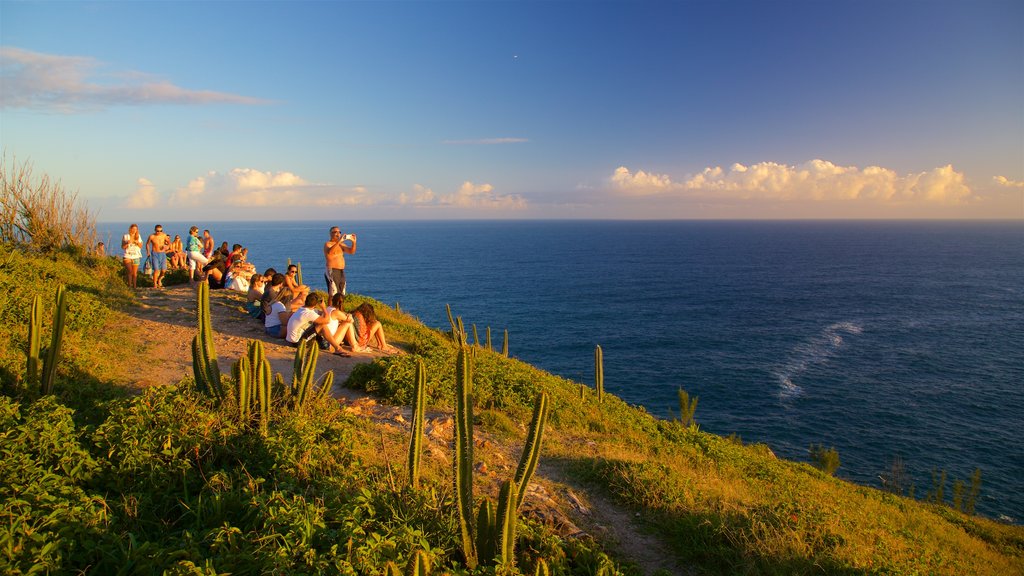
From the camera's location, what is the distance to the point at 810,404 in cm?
3195

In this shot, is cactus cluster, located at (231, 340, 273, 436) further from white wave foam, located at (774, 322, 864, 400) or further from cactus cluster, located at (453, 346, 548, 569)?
white wave foam, located at (774, 322, 864, 400)

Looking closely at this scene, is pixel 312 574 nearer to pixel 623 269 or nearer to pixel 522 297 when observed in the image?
pixel 522 297

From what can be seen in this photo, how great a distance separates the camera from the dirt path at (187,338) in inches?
368

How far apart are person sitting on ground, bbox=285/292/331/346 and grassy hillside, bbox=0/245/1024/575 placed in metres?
2.06

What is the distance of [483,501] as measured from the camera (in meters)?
4.63

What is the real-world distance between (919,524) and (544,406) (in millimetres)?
10964

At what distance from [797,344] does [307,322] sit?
46.2 m

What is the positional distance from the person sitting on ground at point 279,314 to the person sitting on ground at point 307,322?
56 centimetres

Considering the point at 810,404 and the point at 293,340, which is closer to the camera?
the point at 293,340

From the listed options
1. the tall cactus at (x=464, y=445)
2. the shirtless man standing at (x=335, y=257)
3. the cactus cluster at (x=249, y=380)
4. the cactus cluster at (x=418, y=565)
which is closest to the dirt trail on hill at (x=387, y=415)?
the cactus cluster at (x=249, y=380)

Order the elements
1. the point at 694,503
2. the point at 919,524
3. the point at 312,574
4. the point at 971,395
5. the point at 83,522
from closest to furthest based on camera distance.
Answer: the point at 312,574, the point at 83,522, the point at 694,503, the point at 919,524, the point at 971,395

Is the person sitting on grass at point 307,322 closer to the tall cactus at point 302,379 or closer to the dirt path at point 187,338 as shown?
the dirt path at point 187,338

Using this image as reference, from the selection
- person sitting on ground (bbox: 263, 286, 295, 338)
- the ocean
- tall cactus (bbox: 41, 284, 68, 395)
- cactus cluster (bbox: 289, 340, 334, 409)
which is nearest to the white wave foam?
the ocean

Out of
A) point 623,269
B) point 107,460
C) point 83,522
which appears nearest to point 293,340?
point 107,460
